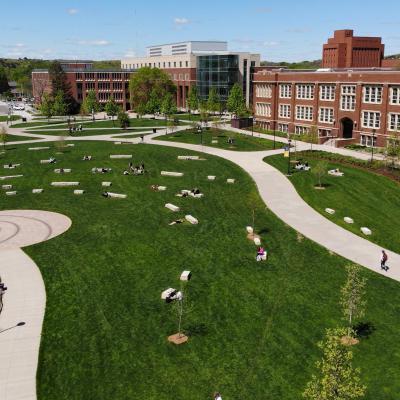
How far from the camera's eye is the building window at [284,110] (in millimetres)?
95188

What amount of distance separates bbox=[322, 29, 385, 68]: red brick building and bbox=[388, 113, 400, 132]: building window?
1420 inches

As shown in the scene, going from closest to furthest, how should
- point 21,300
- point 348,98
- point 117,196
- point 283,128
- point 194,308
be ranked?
point 194,308
point 21,300
point 117,196
point 348,98
point 283,128

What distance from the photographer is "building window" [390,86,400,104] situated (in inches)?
2805

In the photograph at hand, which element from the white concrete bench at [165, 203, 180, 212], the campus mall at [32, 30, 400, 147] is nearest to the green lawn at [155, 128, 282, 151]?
the campus mall at [32, 30, 400, 147]

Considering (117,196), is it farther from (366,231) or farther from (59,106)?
(59,106)

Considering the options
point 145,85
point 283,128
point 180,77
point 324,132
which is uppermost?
point 180,77

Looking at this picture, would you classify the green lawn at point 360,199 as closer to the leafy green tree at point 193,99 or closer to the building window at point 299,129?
the building window at point 299,129

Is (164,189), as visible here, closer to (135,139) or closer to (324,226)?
(324,226)

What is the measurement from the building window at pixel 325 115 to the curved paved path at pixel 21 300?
187ft

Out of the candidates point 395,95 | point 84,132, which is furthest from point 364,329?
point 84,132

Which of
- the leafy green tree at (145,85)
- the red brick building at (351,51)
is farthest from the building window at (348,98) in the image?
the leafy green tree at (145,85)

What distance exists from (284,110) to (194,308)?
75.3m

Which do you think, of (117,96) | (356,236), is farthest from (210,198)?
(117,96)

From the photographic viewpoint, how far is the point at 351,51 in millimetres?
104250
